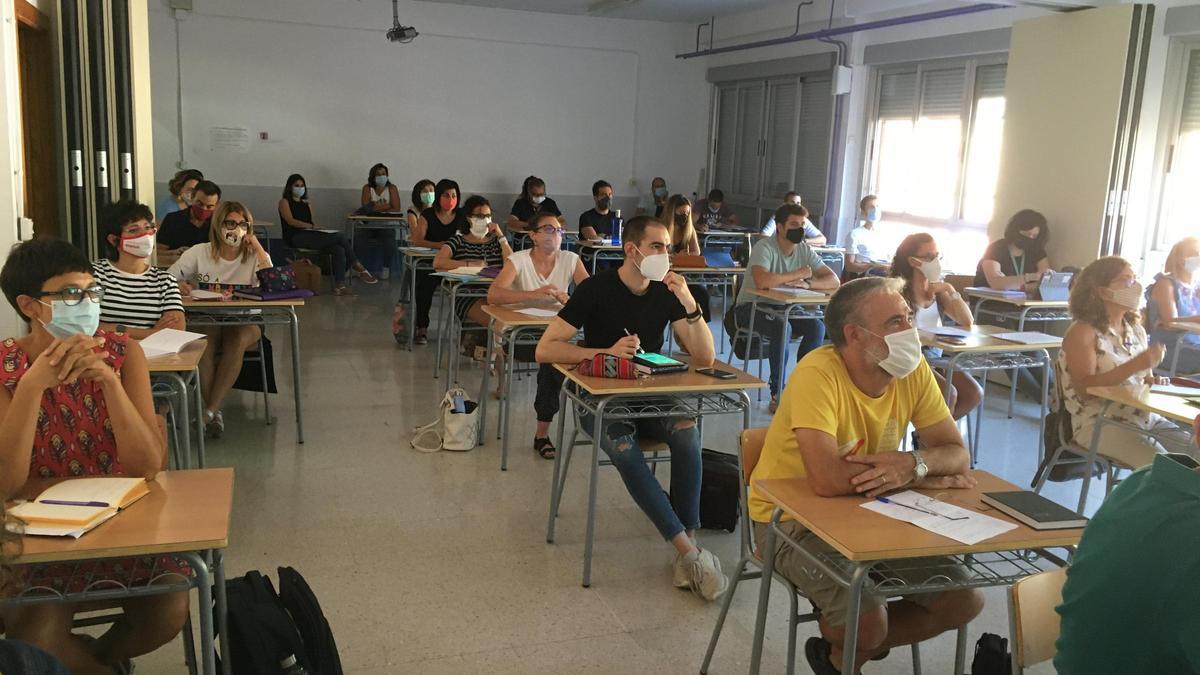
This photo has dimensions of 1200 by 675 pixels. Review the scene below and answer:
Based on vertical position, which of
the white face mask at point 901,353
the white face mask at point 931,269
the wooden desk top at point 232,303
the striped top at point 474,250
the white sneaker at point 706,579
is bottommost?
the white sneaker at point 706,579

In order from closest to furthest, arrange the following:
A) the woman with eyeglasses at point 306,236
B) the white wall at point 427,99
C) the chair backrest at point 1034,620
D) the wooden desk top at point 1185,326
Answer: the chair backrest at point 1034,620 → the wooden desk top at point 1185,326 → the woman with eyeglasses at point 306,236 → the white wall at point 427,99

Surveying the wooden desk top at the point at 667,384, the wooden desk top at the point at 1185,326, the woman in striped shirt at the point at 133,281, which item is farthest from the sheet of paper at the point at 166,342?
the wooden desk top at the point at 1185,326

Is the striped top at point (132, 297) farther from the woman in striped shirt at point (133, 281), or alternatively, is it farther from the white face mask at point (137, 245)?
the white face mask at point (137, 245)

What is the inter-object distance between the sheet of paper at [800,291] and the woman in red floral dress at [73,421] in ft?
13.2

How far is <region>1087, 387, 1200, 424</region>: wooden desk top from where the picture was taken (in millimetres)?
3213

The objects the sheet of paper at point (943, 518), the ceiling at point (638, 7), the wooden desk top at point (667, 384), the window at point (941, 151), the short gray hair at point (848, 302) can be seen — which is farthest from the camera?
the ceiling at point (638, 7)

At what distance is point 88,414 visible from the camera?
89.1 inches

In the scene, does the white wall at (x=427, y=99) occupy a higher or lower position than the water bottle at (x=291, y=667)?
higher

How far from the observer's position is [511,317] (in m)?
4.54

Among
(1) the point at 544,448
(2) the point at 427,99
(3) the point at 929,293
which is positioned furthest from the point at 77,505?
(2) the point at 427,99

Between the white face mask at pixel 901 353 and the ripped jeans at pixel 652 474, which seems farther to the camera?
the ripped jeans at pixel 652 474

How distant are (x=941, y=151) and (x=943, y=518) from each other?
729 cm

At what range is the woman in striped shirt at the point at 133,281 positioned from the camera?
12.7 feet

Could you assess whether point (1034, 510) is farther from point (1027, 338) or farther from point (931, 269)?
point (1027, 338)
